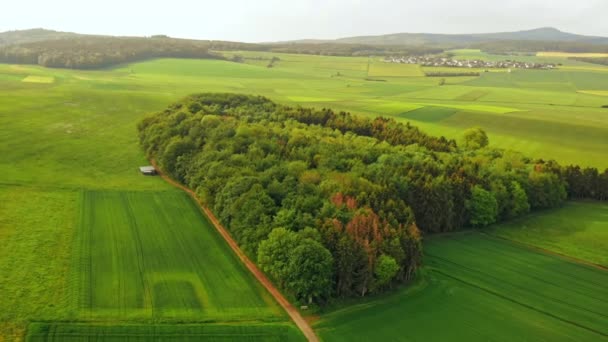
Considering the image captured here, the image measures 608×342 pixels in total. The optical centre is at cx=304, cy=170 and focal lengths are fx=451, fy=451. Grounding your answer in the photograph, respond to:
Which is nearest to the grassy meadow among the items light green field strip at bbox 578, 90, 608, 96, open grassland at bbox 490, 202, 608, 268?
open grassland at bbox 490, 202, 608, 268

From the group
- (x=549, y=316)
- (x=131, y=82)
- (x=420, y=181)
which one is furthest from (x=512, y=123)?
(x=131, y=82)

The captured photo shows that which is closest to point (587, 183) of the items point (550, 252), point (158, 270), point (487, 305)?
point (550, 252)

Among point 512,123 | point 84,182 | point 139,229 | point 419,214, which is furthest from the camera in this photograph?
point 512,123

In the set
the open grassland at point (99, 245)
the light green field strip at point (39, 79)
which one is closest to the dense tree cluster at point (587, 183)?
the open grassland at point (99, 245)

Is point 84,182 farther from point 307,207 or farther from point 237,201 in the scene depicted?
point 307,207

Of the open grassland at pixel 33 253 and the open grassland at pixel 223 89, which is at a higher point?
the open grassland at pixel 223 89

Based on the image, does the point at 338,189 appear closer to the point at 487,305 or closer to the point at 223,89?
the point at 487,305

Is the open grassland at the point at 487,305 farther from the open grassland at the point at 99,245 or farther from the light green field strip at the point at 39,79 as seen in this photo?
the light green field strip at the point at 39,79
